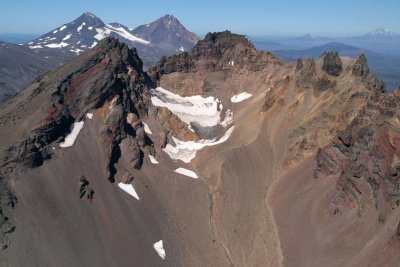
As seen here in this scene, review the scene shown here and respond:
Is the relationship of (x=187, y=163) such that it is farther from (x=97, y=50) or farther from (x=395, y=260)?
(x=395, y=260)

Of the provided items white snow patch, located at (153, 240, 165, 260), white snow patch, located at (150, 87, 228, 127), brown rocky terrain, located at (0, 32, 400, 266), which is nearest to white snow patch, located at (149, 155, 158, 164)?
brown rocky terrain, located at (0, 32, 400, 266)

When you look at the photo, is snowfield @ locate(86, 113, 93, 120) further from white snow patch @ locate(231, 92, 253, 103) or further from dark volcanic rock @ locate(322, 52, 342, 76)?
dark volcanic rock @ locate(322, 52, 342, 76)

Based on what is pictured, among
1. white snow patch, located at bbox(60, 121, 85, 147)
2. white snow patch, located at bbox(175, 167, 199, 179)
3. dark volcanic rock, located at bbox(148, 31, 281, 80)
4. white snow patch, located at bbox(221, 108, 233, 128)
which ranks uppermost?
dark volcanic rock, located at bbox(148, 31, 281, 80)

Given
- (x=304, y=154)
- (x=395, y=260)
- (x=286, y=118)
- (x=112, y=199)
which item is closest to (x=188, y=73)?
(x=286, y=118)

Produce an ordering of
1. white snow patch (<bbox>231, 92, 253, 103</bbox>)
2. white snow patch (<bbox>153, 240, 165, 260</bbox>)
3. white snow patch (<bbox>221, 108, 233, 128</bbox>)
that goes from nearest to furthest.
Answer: white snow patch (<bbox>153, 240, 165, 260</bbox>), white snow patch (<bbox>221, 108, 233, 128</bbox>), white snow patch (<bbox>231, 92, 253, 103</bbox>)

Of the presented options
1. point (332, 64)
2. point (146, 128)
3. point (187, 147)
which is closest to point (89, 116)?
point (146, 128)

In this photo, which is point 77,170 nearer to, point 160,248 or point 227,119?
point 160,248
